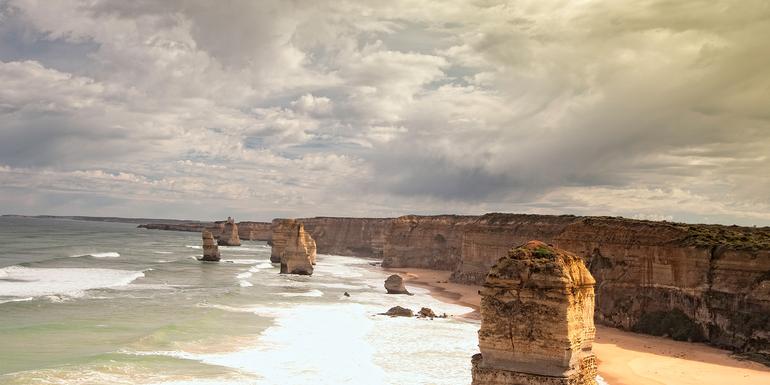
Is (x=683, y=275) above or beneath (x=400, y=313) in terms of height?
above

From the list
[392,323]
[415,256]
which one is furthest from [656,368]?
[415,256]

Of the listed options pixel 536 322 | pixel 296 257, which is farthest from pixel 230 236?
pixel 536 322

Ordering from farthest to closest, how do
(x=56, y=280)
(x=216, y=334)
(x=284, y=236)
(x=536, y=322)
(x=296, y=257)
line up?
(x=284, y=236) < (x=296, y=257) < (x=56, y=280) < (x=216, y=334) < (x=536, y=322)

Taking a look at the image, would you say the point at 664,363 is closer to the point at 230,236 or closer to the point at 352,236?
the point at 352,236

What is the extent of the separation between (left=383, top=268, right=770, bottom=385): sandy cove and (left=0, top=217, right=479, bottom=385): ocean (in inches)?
244

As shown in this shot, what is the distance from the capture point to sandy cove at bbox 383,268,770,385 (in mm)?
24672

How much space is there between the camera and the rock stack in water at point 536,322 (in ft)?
42.9

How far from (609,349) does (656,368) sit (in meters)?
3.82

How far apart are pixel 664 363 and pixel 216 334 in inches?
812

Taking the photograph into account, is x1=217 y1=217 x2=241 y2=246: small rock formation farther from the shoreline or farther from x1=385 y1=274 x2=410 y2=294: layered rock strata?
x1=385 y1=274 x2=410 y2=294: layered rock strata

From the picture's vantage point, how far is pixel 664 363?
27.7 metres

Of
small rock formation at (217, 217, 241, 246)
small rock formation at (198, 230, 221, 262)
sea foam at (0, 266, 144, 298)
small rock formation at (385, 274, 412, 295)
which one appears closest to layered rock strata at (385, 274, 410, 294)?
small rock formation at (385, 274, 412, 295)

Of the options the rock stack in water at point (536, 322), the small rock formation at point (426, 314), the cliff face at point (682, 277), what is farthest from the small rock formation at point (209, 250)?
the rock stack in water at point (536, 322)

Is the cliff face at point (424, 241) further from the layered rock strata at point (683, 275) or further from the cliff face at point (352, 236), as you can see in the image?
the layered rock strata at point (683, 275)
